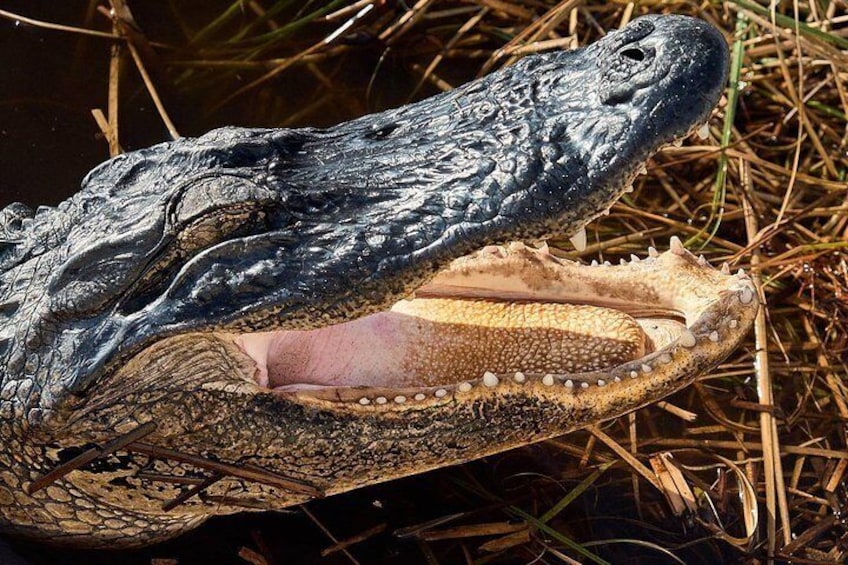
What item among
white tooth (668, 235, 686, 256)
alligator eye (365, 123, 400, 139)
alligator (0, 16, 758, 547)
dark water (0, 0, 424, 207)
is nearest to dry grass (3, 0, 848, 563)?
dark water (0, 0, 424, 207)

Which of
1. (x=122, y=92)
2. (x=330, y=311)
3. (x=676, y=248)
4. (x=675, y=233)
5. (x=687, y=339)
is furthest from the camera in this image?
(x=122, y=92)

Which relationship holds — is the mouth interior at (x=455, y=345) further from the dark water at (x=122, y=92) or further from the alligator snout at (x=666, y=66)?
the dark water at (x=122, y=92)

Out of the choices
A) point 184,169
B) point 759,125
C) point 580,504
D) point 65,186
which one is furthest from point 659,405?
point 65,186

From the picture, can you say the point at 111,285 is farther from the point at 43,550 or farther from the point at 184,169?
the point at 43,550

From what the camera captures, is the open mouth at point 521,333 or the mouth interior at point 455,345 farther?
the mouth interior at point 455,345

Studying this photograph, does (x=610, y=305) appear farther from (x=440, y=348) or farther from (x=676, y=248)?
(x=440, y=348)

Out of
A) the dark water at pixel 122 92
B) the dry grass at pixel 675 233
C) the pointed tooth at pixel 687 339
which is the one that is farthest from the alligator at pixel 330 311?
the dark water at pixel 122 92

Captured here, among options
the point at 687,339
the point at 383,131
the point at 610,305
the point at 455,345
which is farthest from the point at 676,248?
the point at 383,131

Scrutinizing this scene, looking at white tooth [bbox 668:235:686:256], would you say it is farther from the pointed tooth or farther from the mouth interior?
the pointed tooth
